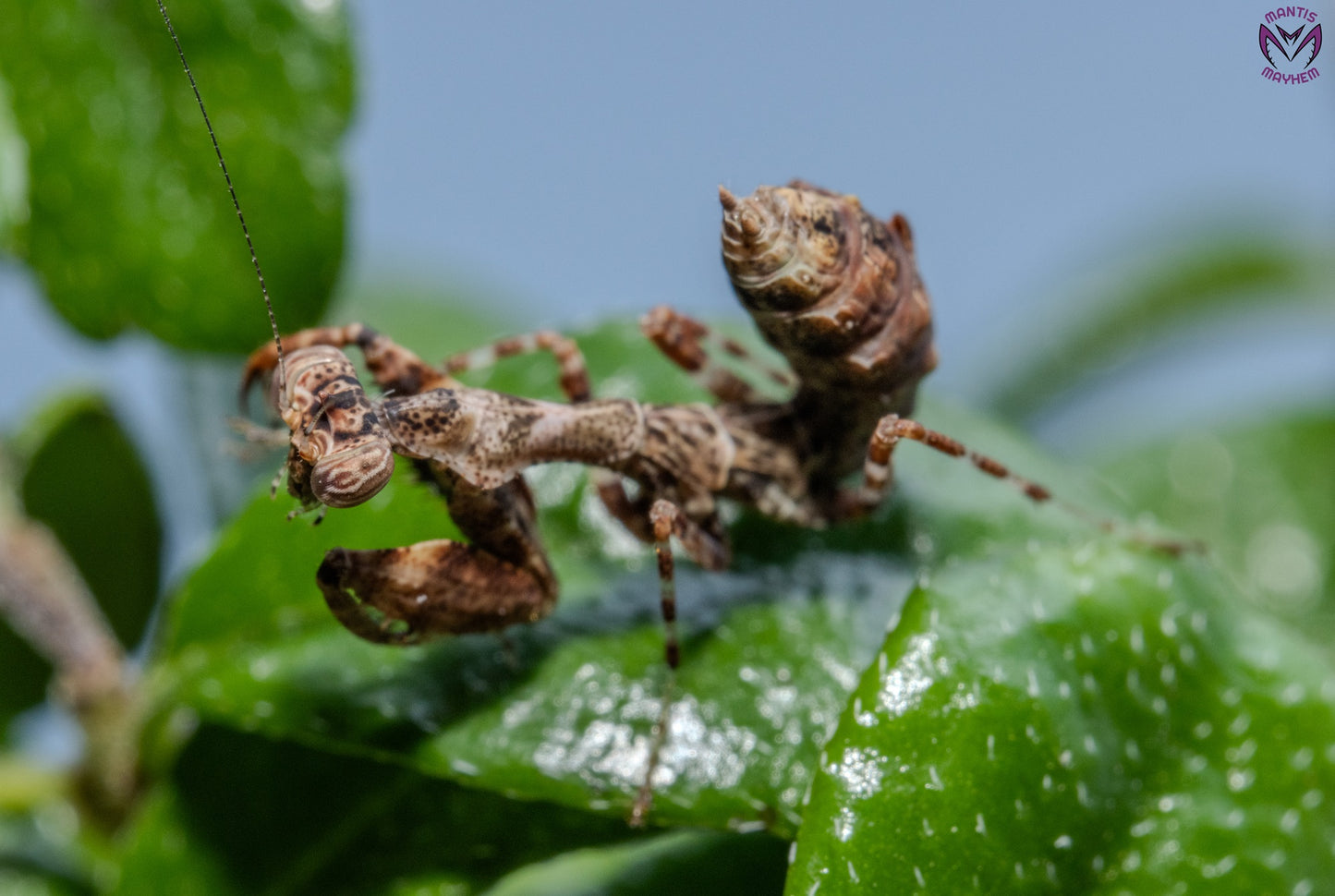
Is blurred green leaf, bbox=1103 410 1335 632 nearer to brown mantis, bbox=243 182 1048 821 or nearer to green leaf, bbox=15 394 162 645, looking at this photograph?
brown mantis, bbox=243 182 1048 821

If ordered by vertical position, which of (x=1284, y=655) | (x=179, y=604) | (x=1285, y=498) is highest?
(x=1285, y=498)

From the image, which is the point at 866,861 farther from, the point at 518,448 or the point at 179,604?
the point at 179,604

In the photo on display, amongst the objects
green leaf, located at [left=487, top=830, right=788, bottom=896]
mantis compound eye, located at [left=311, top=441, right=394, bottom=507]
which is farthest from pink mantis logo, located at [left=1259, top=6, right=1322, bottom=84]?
mantis compound eye, located at [left=311, top=441, right=394, bottom=507]

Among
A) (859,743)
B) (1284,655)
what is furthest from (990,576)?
(1284,655)

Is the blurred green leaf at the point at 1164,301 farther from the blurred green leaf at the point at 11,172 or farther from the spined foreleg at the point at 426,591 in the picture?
the blurred green leaf at the point at 11,172

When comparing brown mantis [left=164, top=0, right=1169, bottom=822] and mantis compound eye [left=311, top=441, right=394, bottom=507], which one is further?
brown mantis [left=164, top=0, right=1169, bottom=822]

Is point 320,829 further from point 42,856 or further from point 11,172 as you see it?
point 11,172
